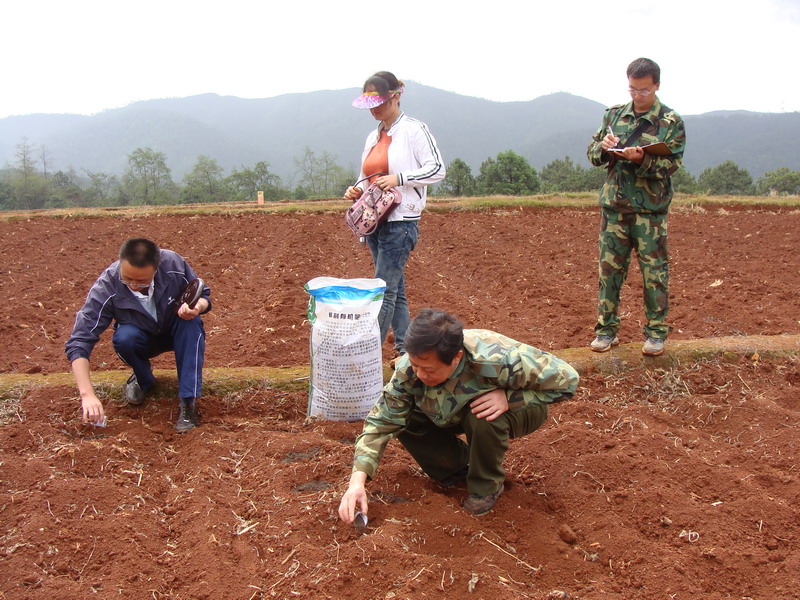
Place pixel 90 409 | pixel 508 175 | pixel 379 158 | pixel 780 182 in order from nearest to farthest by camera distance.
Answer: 1. pixel 90 409
2. pixel 379 158
3. pixel 508 175
4. pixel 780 182

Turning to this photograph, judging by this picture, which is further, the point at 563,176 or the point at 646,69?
the point at 563,176

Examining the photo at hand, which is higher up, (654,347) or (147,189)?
(147,189)

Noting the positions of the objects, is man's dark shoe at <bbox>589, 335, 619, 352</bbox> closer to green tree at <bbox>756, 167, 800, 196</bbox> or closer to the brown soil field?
the brown soil field

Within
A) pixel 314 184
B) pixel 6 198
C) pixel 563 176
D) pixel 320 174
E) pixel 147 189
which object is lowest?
pixel 6 198

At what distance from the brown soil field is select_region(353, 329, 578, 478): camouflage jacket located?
37 cm

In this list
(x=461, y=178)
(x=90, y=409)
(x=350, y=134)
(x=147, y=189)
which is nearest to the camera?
(x=90, y=409)

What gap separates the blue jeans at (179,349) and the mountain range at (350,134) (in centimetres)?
10694

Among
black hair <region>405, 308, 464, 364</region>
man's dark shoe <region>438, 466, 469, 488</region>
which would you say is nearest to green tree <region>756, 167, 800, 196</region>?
man's dark shoe <region>438, 466, 469, 488</region>

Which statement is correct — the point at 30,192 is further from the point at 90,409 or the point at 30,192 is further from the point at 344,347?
the point at 344,347

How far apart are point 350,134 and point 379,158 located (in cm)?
17318

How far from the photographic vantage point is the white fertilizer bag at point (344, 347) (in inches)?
130

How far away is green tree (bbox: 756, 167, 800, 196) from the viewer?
36.4m

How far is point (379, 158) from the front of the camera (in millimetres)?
3744

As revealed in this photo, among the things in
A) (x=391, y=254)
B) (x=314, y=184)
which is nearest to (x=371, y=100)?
(x=391, y=254)
